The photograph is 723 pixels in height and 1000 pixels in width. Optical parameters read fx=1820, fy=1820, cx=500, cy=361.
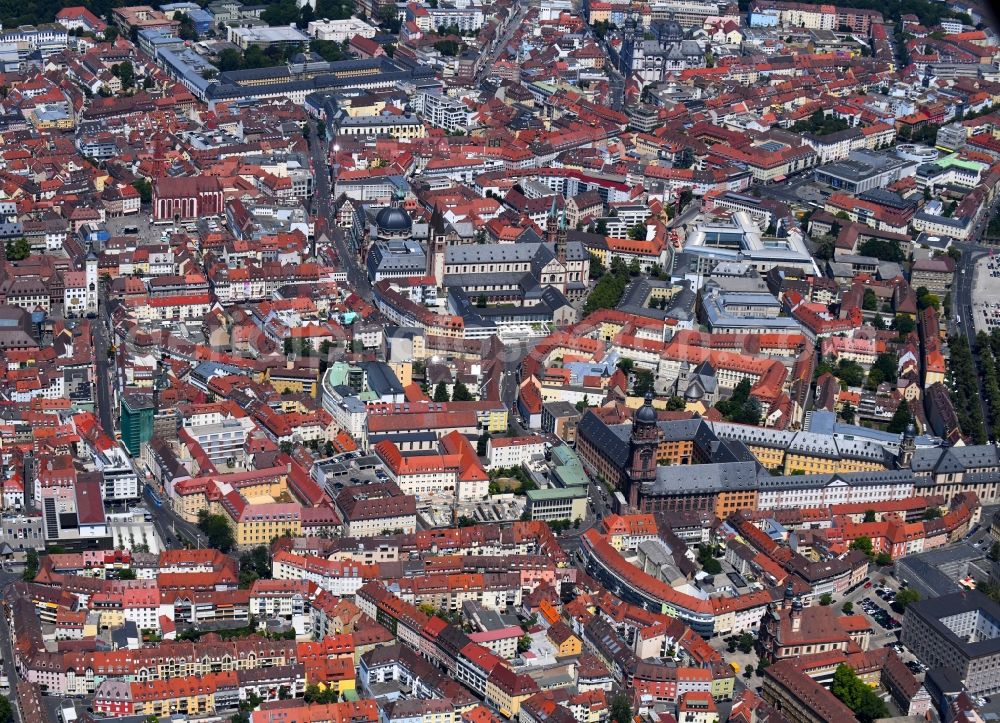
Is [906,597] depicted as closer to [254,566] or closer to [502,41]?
[254,566]

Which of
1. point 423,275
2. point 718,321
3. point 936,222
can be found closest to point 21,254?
point 423,275

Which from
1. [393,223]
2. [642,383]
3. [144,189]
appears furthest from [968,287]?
[144,189]

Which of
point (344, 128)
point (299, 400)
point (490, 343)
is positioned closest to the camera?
point (299, 400)

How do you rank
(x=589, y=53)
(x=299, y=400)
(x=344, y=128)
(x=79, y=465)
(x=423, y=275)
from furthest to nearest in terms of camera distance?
1. (x=589, y=53)
2. (x=344, y=128)
3. (x=423, y=275)
4. (x=299, y=400)
5. (x=79, y=465)

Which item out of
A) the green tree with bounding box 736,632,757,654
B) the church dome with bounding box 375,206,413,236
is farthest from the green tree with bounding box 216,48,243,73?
the green tree with bounding box 736,632,757,654

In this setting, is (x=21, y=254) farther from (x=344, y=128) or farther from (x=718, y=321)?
(x=718, y=321)

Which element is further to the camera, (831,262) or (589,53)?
(589,53)

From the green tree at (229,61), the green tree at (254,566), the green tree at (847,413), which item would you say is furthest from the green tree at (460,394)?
the green tree at (229,61)
